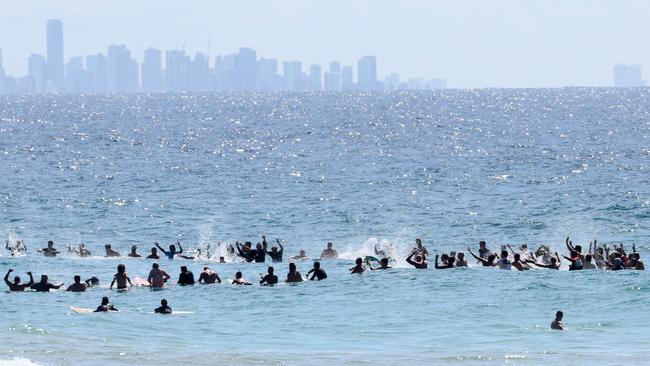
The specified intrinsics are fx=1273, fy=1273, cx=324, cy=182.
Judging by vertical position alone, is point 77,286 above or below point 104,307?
above

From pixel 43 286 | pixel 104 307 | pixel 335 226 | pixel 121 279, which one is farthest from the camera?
pixel 335 226

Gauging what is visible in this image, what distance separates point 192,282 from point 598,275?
12.5 m

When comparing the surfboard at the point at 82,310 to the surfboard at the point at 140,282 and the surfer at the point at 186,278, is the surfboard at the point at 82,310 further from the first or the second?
the surfer at the point at 186,278

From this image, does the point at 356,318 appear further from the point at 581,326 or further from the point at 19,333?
the point at 19,333

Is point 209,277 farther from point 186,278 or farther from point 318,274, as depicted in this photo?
point 318,274

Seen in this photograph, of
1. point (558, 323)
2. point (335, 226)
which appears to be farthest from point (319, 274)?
point (335, 226)

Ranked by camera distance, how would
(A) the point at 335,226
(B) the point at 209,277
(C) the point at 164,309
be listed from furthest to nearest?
(A) the point at 335,226 < (B) the point at 209,277 < (C) the point at 164,309

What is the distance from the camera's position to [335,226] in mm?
63781

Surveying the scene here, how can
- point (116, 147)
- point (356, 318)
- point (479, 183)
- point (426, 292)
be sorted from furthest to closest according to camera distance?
point (116, 147)
point (479, 183)
point (426, 292)
point (356, 318)

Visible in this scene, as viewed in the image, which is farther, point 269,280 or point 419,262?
point 419,262

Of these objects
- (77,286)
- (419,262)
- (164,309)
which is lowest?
(164,309)

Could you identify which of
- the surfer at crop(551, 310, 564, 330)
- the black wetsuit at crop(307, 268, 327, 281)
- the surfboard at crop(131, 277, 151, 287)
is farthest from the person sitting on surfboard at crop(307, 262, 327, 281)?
the surfer at crop(551, 310, 564, 330)

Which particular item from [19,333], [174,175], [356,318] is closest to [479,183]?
[174,175]

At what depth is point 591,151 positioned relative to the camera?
10194 centimetres
